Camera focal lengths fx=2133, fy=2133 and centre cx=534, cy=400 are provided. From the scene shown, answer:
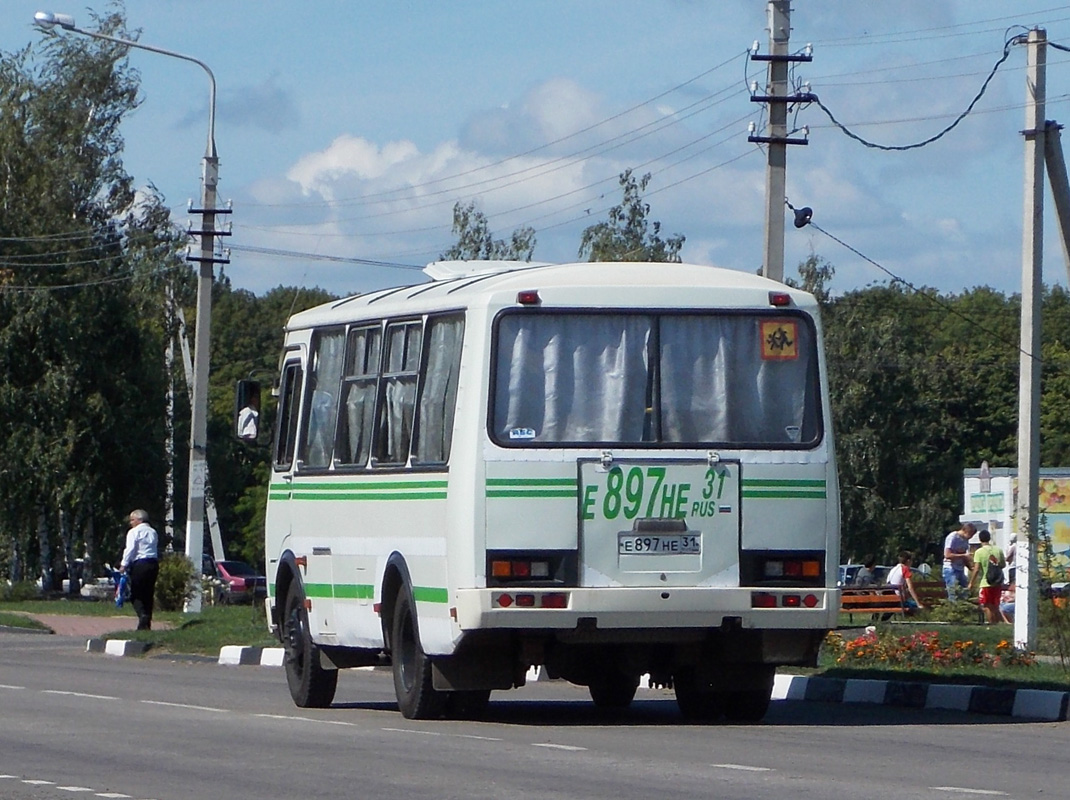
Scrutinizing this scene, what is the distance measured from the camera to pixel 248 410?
17.6m

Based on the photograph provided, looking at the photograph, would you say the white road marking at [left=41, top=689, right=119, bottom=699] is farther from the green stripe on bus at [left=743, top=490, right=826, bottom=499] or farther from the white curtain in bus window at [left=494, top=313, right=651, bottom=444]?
the green stripe on bus at [left=743, top=490, right=826, bottom=499]

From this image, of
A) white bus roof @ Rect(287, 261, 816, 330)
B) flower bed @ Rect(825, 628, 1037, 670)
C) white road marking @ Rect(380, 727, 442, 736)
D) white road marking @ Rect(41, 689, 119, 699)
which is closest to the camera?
white road marking @ Rect(380, 727, 442, 736)

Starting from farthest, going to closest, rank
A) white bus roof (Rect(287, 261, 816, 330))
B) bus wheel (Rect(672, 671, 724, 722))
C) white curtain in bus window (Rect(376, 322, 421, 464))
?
bus wheel (Rect(672, 671, 724, 722)) < white curtain in bus window (Rect(376, 322, 421, 464)) < white bus roof (Rect(287, 261, 816, 330))

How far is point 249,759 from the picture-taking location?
11602 mm

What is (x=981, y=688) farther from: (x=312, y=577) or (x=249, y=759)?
(x=249, y=759)

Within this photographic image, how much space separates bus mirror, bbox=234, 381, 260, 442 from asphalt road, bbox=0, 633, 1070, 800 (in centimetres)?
218

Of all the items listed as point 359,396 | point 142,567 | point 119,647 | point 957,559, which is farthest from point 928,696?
point 957,559

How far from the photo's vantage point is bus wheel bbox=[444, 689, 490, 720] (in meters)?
14.7

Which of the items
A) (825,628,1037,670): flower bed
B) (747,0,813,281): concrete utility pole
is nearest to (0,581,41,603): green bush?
(747,0,813,281): concrete utility pole

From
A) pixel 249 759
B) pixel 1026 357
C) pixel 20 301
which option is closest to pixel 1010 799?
pixel 249 759

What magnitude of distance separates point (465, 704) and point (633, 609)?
177 cm

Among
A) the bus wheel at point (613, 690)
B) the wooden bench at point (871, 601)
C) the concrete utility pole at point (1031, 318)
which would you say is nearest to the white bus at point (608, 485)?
the bus wheel at point (613, 690)

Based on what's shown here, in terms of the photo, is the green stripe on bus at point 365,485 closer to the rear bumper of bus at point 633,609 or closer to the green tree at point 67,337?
the rear bumper of bus at point 633,609

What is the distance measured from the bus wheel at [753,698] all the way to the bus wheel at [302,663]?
10.7ft
